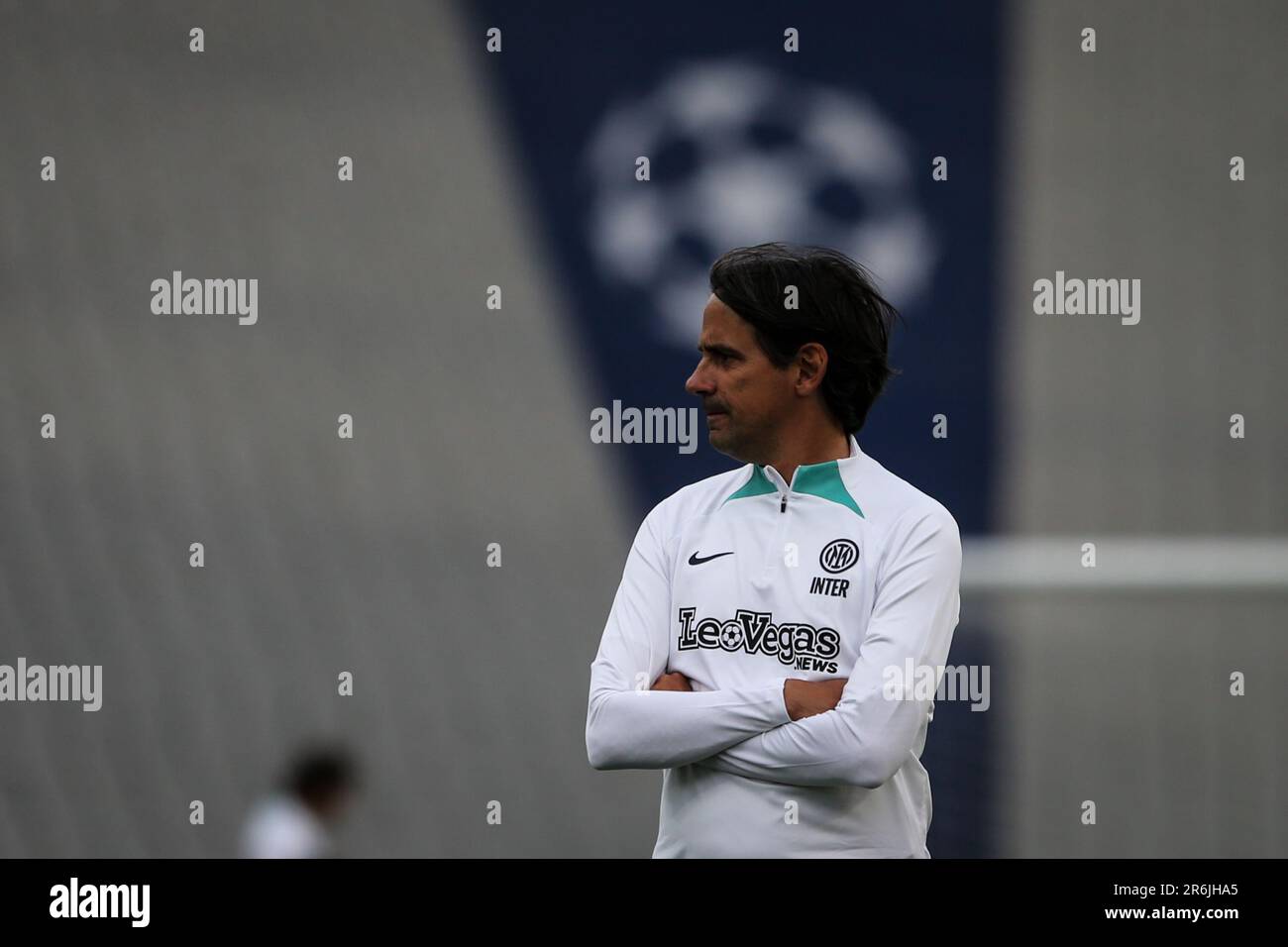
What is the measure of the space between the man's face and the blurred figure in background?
2711 mm

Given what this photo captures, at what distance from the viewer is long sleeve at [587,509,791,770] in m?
2.18

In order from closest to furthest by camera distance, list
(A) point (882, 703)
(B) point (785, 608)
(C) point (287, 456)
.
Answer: (A) point (882, 703) < (B) point (785, 608) < (C) point (287, 456)

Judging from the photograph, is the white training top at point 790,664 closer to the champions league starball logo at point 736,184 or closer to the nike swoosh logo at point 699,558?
the nike swoosh logo at point 699,558

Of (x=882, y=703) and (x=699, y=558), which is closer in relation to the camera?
(x=882, y=703)

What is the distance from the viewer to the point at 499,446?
16.9ft

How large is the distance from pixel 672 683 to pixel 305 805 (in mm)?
2902

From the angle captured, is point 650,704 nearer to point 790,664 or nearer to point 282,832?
point 790,664

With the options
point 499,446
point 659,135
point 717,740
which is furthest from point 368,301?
point 717,740

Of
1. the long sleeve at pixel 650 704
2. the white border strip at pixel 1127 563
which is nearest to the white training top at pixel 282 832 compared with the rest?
A: the long sleeve at pixel 650 704

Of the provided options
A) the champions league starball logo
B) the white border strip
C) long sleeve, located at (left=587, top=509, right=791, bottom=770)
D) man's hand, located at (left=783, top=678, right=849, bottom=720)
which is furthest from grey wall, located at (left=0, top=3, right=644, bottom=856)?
man's hand, located at (left=783, top=678, right=849, bottom=720)

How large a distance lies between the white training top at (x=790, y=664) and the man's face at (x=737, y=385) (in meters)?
0.09

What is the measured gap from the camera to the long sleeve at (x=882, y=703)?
2.12m

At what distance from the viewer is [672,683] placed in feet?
7.58

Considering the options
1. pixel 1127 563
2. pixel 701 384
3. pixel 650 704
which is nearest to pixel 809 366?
pixel 701 384
